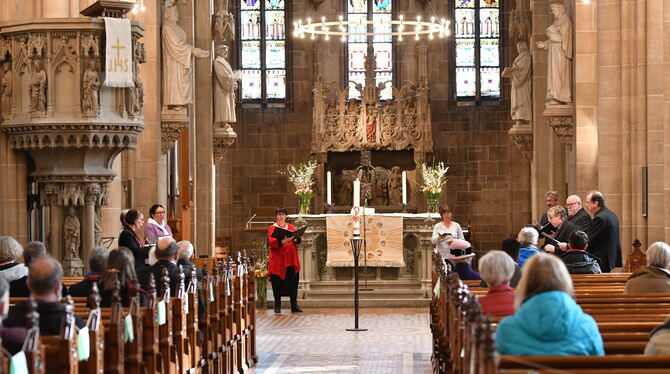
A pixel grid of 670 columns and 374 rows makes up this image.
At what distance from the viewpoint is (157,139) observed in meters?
17.0

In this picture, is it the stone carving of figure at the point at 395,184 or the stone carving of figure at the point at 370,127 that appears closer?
the stone carving of figure at the point at 395,184

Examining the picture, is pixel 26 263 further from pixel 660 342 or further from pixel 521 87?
pixel 521 87

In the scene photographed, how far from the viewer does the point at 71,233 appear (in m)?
11.7

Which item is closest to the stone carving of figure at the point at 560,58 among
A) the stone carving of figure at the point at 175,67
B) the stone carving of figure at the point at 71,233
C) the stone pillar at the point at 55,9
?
the stone carving of figure at the point at 175,67

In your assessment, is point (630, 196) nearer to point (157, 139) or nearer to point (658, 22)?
point (658, 22)

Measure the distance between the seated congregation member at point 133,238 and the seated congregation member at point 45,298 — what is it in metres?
4.64

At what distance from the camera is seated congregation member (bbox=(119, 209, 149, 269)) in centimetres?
1090

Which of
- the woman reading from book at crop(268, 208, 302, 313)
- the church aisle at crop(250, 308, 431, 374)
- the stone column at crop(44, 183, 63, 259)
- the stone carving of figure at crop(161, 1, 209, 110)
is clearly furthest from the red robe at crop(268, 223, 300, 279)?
the stone column at crop(44, 183, 63, 259)

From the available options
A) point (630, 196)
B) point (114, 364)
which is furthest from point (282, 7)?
point (114, 364)

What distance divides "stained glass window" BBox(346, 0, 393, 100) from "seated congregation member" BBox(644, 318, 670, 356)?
788 inches

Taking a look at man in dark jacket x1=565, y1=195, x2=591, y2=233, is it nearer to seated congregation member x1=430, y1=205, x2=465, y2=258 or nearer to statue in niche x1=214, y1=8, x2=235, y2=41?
seated congregation member x1=430, y1=205, x2=465, y2=258

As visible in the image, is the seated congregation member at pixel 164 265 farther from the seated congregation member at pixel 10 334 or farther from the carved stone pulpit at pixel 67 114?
the seated congregation member at pixel 10 334

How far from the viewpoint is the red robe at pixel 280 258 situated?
16562 millimetres

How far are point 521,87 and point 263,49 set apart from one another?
665 cm
